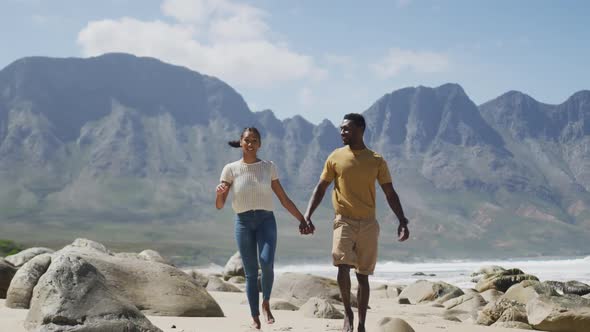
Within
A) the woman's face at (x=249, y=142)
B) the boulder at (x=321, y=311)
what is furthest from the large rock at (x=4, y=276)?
the woman's face at (x=249, y=142)

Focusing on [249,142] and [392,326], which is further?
[249,142]

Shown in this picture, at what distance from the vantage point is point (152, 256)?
24219 mm

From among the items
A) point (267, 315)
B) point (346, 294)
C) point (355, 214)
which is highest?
point (355, 214)

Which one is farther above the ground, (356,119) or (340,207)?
(356,119)

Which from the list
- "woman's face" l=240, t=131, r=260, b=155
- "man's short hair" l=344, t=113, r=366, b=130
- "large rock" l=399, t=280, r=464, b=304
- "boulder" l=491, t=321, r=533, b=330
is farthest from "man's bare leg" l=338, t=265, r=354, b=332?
"large rock" l=399, t=280, r=464, b=304

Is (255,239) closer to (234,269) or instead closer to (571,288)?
(571,288)

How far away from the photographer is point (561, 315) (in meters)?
11.5

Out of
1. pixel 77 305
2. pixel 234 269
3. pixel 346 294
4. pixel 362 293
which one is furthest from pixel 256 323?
pixel 234 269

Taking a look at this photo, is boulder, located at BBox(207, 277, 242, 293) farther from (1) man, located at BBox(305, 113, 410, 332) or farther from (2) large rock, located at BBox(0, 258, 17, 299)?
(1) man, located at BBox(305, 113, 410, 332)

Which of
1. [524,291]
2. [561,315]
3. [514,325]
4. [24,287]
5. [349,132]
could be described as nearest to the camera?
[349,132]

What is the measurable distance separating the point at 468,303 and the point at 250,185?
11199 millimetres

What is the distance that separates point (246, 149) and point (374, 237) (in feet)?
6.03

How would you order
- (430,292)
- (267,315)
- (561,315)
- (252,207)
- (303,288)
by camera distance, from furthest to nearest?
(430,292) < (303,288) < (561,315) < (267,315) < (252,207)

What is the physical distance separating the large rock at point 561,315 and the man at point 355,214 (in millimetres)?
4924
